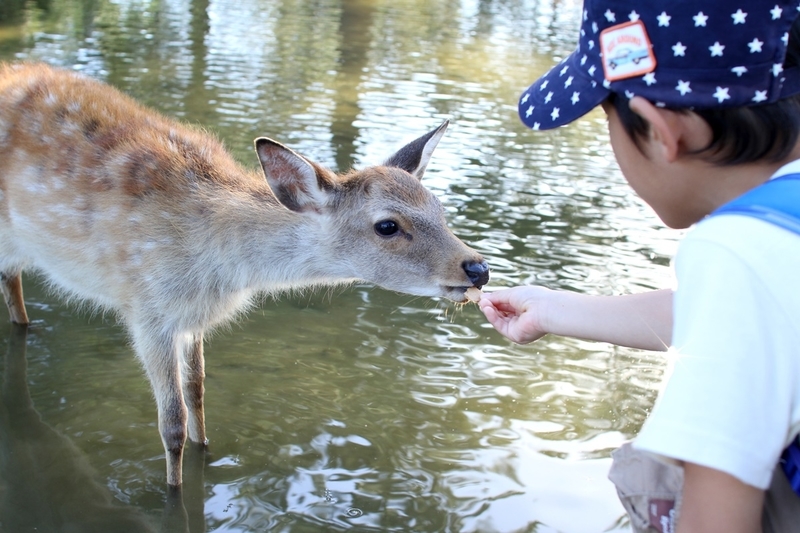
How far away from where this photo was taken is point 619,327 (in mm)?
1927

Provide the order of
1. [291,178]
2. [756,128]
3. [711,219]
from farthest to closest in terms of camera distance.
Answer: [291,178] < [756,128] < [711,219]

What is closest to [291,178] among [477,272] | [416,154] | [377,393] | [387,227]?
[387,227]

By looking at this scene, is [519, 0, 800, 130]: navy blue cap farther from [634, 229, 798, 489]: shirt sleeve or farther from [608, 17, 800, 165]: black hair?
[634, 229, 798, 489]: shirt sleeve

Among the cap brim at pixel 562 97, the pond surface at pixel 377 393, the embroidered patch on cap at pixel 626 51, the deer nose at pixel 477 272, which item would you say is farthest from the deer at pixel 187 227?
the embroidered patch on cap at pixel 626 51

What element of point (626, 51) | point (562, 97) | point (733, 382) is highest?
point (626, 51)

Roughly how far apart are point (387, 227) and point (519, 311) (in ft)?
4.33

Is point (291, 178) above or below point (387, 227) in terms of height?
above

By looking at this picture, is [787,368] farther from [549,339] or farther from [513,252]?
[513,252]

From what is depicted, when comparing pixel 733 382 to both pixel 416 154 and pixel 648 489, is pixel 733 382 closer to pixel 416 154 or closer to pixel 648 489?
pixel 648 489

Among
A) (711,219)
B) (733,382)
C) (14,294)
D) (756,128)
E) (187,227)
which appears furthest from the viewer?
(14,294)

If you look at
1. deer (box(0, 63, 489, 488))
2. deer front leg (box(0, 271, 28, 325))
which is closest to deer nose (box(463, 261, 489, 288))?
deer (box(0, 63, 489, 488))

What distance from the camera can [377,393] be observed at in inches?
157

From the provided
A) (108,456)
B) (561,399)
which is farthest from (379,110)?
(108,456)

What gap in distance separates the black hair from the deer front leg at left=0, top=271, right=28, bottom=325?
3641mm
